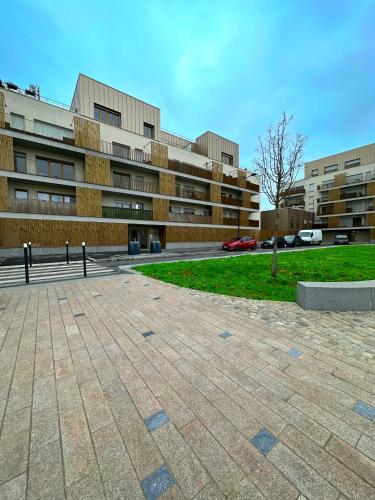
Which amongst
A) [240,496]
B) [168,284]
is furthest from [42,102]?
[240,496]

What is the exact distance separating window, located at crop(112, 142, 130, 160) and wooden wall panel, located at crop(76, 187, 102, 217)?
15.0 feet

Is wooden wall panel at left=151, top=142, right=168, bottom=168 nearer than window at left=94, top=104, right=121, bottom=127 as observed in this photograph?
No

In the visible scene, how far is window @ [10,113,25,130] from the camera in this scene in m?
16.4

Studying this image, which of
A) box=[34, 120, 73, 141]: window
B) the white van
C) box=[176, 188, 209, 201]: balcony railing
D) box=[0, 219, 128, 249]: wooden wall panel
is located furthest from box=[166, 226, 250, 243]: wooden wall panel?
box=[34, 120, 73, 141]: window

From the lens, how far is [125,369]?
8.67 feet

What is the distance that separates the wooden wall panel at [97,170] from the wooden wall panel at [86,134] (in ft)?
3.22

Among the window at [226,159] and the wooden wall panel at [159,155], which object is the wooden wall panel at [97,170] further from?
the window at [226,159]

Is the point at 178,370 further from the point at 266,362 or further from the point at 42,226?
the point at 42,226

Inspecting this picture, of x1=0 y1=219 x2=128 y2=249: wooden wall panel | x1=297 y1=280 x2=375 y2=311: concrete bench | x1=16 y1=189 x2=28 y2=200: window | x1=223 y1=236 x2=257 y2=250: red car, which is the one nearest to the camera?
x1=297 y1=280 x2=375 y2=311: concrete bench

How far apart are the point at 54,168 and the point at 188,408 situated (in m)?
21.3

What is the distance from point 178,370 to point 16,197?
65.5ft

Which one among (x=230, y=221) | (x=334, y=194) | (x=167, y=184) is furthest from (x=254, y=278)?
(x=334, y=194)

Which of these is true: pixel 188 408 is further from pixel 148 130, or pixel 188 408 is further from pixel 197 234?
pixel 148 130

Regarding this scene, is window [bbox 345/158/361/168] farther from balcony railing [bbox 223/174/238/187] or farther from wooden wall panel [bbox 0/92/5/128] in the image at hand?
wooden wall panel [bbox 0/92/5/128]
